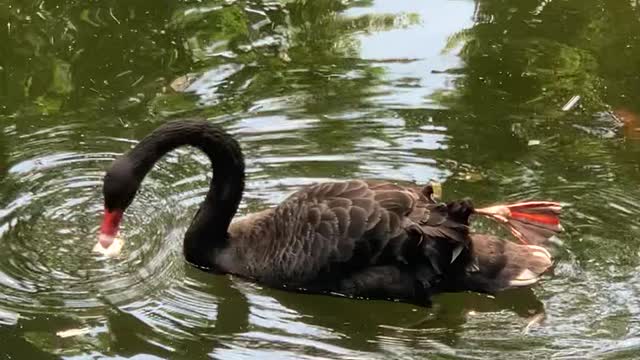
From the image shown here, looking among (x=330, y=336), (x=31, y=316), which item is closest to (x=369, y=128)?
(x=330, y=336)

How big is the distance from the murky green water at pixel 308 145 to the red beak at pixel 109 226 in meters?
0.19

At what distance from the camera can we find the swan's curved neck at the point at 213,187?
4.91 m

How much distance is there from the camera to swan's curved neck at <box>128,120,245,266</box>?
491cm

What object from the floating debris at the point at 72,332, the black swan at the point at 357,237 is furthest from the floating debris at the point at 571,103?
the floating debris at the point at 72,332

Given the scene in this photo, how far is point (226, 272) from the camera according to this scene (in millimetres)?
4996

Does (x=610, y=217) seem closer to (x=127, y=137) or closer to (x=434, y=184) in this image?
(x=434, y=184)

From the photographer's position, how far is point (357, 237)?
4613 mm

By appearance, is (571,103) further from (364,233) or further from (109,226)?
(109,226)

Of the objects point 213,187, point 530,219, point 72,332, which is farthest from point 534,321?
point 72,332

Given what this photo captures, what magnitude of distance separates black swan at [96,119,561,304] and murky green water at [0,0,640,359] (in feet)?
0.34

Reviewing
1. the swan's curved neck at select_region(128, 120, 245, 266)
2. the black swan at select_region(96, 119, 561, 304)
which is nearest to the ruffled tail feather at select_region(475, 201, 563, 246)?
the black swan at select_region(96, 119, 561, 304)

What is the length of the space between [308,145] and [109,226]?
1439 mm

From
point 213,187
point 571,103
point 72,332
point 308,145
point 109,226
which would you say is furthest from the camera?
point 571,103

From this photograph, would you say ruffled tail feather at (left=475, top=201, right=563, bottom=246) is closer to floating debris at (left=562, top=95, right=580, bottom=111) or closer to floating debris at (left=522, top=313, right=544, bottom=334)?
floating debris at (left=522, top=313, right=544, bottom=334)
